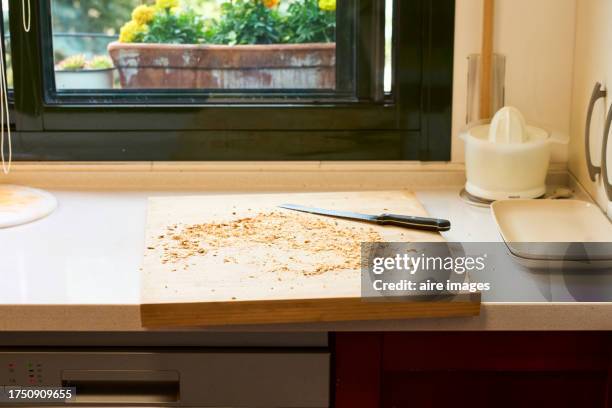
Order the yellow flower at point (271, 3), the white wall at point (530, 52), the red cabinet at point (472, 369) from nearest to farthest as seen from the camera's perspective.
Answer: the red cabinet at point (472, 369), the white wall at point (530, 52), the yellow flower at point (271, 3)

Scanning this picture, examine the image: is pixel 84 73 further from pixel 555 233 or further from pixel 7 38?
pixel 555 233

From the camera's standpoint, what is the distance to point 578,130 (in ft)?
6.10

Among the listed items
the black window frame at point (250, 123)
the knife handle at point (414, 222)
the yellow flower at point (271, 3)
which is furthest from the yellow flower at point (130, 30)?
the knife handle at point (414, 222)

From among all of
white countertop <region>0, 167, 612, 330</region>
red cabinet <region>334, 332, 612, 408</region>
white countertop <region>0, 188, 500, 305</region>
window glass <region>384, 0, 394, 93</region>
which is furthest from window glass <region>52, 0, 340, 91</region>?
red cabinet <region>334, 332, 612, 408</region>

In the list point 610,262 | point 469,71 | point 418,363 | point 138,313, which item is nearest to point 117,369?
point 138,313

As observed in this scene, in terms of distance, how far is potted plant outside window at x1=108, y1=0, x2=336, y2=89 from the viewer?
6.53 feet

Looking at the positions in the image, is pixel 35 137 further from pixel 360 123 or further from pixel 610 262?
pixel 610 262

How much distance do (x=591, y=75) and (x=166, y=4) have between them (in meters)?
0.87

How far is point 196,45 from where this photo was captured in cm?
200

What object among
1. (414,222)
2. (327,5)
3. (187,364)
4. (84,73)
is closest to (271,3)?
(327,5)

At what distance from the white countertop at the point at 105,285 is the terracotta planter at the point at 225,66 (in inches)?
16.3

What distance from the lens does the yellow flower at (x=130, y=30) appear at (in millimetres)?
1990

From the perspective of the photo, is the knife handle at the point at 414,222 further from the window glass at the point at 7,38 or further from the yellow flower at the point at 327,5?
the window glass at the point at 7,38

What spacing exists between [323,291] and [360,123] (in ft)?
2.23
